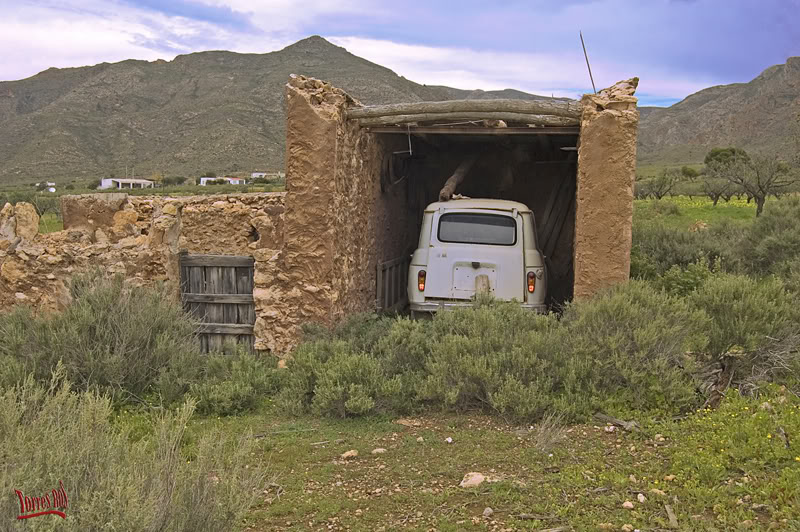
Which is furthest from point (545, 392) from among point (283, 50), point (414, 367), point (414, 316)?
point (283, 50)

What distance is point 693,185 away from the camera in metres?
36.8

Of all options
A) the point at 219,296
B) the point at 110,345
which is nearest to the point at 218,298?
the point at 219,296

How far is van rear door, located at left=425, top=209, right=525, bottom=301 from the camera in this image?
27.5 ft

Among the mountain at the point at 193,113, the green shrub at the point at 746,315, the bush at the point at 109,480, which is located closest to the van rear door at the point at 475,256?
the green shrub at the point at 746,315

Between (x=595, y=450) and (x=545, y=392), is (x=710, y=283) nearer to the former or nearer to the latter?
(x=545, y=392)

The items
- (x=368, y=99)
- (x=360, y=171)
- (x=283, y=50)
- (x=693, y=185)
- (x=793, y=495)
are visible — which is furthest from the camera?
(x=283, y=50)

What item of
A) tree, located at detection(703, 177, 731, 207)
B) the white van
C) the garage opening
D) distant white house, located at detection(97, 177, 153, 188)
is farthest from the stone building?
tree, located at detection(703, 177, 731, 207)

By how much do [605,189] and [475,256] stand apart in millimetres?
1955

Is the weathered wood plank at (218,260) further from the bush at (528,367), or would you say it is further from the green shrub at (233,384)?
the bush at (528,367)

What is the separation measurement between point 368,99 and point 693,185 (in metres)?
20.3

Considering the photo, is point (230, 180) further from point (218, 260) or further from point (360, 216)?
point (218, 260)

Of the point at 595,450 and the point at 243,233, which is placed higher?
the point at 243,233

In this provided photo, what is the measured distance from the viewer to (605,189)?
23.8ft

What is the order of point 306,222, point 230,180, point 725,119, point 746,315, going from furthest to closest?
point 725,119 < point 230,180 < point 306,222 < point 746,315
